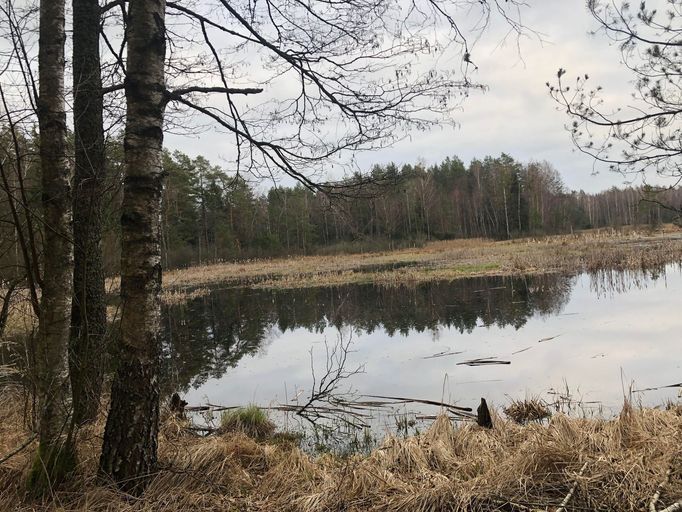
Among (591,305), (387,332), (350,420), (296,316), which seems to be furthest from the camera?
(296,316)

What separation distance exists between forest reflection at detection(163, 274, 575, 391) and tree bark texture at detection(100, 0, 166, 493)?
16.7ft

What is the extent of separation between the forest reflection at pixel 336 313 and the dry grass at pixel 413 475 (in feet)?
14.5

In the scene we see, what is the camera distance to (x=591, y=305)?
13.3m

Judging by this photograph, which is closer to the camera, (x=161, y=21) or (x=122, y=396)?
(x=122, y=396)

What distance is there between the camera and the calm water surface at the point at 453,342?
7.40 meters

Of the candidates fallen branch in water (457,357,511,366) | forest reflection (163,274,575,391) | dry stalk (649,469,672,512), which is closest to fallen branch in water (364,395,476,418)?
fallen branch in water (457,357,511,366)

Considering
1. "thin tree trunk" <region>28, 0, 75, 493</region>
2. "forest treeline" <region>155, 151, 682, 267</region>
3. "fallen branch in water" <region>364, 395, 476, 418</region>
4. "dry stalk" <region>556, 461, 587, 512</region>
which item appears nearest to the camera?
"dry stalk" <region>556, 461, 587, 512</region>

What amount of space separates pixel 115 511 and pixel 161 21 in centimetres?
294

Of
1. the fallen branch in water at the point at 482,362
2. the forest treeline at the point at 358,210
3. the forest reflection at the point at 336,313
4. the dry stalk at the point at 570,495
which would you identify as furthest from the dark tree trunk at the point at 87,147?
the fallen branch in water at the point at 482,362

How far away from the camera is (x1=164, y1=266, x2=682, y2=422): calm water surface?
7.40m

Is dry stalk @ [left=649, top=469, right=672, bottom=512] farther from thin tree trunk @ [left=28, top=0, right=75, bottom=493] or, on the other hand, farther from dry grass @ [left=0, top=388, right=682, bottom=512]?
thin tree trunk @ [left=28, top=0, right=75, bottom=493]

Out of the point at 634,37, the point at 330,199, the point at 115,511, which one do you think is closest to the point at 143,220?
the point at 115,511

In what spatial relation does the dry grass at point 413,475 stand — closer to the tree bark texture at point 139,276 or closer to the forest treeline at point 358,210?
the tree bark texture at point 139,276

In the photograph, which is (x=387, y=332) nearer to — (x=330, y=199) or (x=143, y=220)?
(x=330, y=199)
